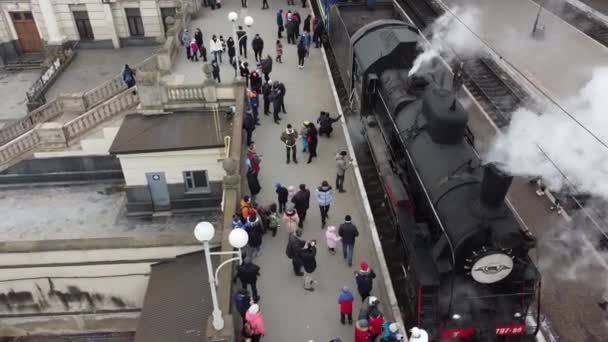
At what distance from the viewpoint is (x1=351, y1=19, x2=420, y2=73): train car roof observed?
49.1 feet

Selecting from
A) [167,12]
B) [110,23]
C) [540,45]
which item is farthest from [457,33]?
[110,23]

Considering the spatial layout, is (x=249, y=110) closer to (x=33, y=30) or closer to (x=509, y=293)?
(x=509, y=293)

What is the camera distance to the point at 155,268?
13.2 m

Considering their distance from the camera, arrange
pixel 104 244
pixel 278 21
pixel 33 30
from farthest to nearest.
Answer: pixel 33 30 < pixel 278 21 < pixel 104 244

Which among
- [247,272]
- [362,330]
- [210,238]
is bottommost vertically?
[362,330]

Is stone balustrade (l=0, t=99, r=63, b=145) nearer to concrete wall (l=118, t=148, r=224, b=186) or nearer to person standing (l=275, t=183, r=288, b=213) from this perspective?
concrete wall (l=118, t=148, r=224, b=186)

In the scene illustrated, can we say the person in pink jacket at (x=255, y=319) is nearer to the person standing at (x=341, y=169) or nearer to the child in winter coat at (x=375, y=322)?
the child in winter coat at (x=375, y=322)

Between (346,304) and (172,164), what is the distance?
8945 mm

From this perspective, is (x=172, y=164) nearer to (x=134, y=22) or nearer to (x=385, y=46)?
(x=385, y=46)

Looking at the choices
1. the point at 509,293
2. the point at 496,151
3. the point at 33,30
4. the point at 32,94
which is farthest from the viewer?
the point at 33,30

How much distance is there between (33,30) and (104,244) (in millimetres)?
20364

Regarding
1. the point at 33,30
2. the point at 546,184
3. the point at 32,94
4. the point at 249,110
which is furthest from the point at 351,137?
the point at 33,30

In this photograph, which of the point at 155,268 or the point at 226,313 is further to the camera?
the point at 155,268

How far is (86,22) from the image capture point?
90.7ft
